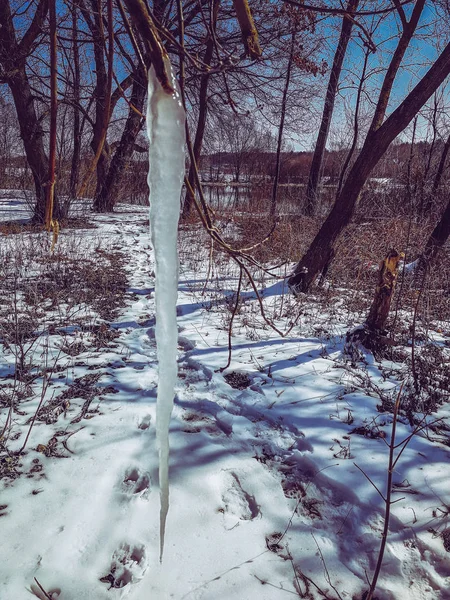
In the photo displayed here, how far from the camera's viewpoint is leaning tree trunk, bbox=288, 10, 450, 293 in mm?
3385

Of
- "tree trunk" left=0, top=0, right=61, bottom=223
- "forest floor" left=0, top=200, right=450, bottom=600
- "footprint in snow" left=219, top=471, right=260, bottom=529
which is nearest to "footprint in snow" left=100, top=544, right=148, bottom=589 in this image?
"forest floor" left=0, top=200, right=450, bottom=600

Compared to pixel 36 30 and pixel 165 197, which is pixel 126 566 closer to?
pixel 165 197

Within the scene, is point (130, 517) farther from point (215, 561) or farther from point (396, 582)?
point (396, 582)

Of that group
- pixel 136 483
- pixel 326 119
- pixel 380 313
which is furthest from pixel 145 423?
pixel 326 119

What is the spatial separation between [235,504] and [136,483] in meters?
0.44

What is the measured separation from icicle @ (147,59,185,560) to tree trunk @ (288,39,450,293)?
2512 mm

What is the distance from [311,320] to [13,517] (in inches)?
113

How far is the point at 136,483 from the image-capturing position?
1622mm

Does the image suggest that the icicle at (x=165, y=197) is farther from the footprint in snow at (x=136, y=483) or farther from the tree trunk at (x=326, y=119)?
the tree trunk at (x=326, y=119)

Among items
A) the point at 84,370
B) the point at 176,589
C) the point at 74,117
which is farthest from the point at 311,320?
the point at 74,117

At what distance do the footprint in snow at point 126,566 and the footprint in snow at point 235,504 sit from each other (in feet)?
1.14

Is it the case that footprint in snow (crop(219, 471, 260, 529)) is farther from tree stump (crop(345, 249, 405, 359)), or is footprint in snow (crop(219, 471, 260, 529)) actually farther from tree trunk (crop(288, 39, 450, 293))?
tree trunk (crop(288, 39, 450, 293))

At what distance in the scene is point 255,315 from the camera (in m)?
3.83

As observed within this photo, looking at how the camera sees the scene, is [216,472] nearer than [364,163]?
Yes
